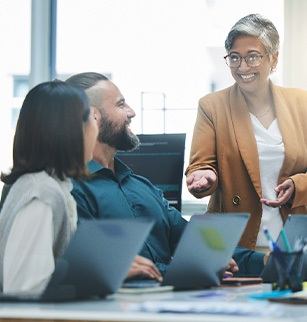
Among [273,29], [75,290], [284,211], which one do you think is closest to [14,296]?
[75,290]

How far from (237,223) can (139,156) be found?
138 cm

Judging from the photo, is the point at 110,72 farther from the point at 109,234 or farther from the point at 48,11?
the point at 109,234

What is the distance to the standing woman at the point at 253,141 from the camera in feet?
9.65

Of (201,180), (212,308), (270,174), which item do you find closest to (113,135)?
(201,180)

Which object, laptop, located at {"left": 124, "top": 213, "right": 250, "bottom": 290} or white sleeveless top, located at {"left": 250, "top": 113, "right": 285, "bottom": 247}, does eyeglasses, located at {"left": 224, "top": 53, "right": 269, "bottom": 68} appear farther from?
laptop, located at {"left": 124, "top": 213, "right": 250, "bottom": 290}

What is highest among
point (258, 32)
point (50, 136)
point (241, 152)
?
point (258, 32)

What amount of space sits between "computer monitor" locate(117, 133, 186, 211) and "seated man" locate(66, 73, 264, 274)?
0.39 metres

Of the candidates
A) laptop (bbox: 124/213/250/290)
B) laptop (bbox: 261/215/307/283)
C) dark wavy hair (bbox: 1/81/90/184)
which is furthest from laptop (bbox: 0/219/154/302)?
laptop (bbox: 261/215/307/283)

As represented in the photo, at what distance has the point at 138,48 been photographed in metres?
4.44

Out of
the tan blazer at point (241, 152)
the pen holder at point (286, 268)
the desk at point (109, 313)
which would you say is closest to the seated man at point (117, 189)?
the tan blazer at point (241, 152)

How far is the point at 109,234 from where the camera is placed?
1.49 m

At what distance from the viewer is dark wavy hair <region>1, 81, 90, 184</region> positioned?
1842mm

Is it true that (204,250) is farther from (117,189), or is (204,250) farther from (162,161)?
(162,161)

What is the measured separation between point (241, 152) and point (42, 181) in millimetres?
1344
